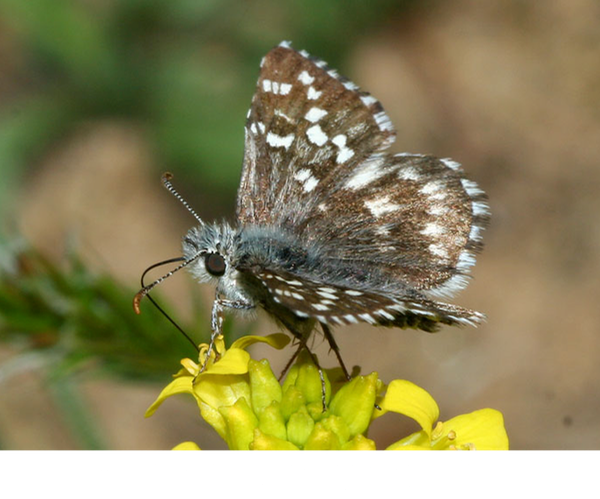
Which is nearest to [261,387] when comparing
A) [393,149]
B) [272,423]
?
[272,423]

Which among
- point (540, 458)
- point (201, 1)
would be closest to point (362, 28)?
point (201, 1)

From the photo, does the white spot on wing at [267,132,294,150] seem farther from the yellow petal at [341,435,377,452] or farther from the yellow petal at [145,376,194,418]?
the yellow petal at [341,435,377,452]

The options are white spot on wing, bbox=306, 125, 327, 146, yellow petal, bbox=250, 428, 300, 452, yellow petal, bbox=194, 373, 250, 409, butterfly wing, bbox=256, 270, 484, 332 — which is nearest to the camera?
butterfly wing, bbox=256, 270, 484, 332

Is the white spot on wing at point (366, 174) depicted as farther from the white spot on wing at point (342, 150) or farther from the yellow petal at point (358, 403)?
the yellow petal at point (358, 403)


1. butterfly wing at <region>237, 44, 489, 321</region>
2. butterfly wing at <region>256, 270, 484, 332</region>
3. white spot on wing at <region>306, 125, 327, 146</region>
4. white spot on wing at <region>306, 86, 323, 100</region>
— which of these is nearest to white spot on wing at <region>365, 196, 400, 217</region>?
butterfly wing at <region>237, 44, 489, 321</region>

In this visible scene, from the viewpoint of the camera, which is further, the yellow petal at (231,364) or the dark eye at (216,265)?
the dark eye at (216,265)

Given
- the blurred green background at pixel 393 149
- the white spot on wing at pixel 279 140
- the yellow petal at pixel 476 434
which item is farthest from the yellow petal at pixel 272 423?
the blurred green background at pixel 393 149

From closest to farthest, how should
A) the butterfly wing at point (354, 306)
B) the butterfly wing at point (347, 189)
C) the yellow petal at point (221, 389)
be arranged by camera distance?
the butterfly wing at point (354, 306), the yellow petal at point (221, 389), the butterfly wing at point (347, 189)

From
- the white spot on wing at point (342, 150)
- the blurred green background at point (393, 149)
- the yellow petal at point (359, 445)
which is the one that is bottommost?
the yellow petal at point (359, 445)
